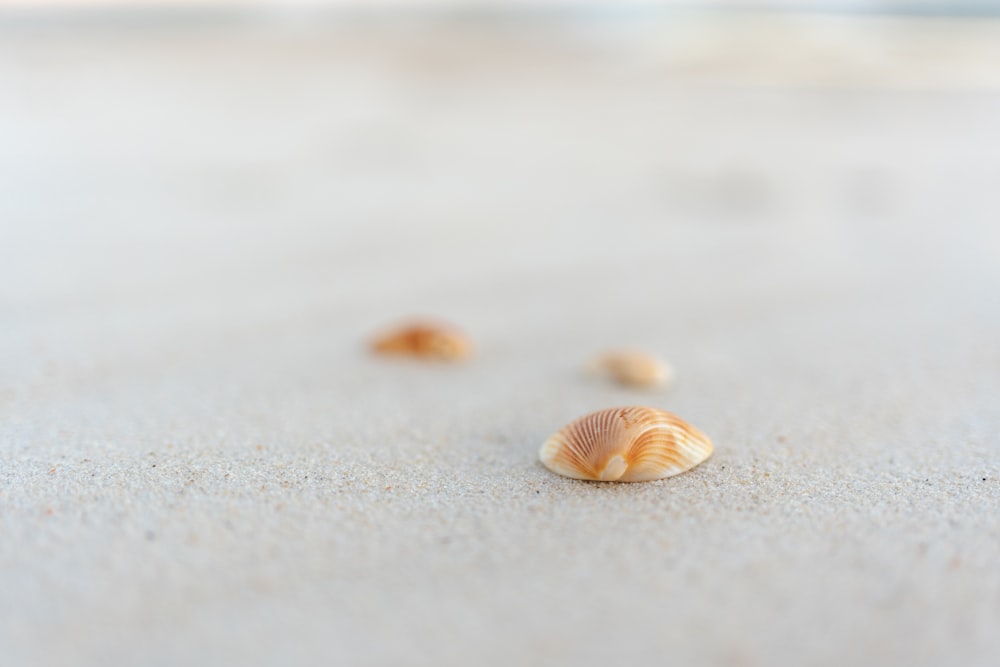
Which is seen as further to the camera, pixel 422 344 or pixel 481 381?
pixel 422 344

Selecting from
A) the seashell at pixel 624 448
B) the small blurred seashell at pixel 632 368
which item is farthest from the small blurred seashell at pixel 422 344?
the seashell at pixel 624 448

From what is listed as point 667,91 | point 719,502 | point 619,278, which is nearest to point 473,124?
point 667,91

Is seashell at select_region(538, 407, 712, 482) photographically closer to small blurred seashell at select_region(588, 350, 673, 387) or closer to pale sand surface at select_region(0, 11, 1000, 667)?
pale sand surface at select_region(0, 11, 1000, 667)

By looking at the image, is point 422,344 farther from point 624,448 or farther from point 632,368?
point 624,448

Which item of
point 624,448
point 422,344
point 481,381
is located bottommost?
point 624,448

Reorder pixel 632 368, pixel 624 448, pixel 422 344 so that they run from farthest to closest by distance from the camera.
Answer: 1. pixel 422 344
2. pixel 632 368
3. pixel 624 448

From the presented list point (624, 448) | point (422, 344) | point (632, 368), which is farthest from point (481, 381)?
point (624, 448)
